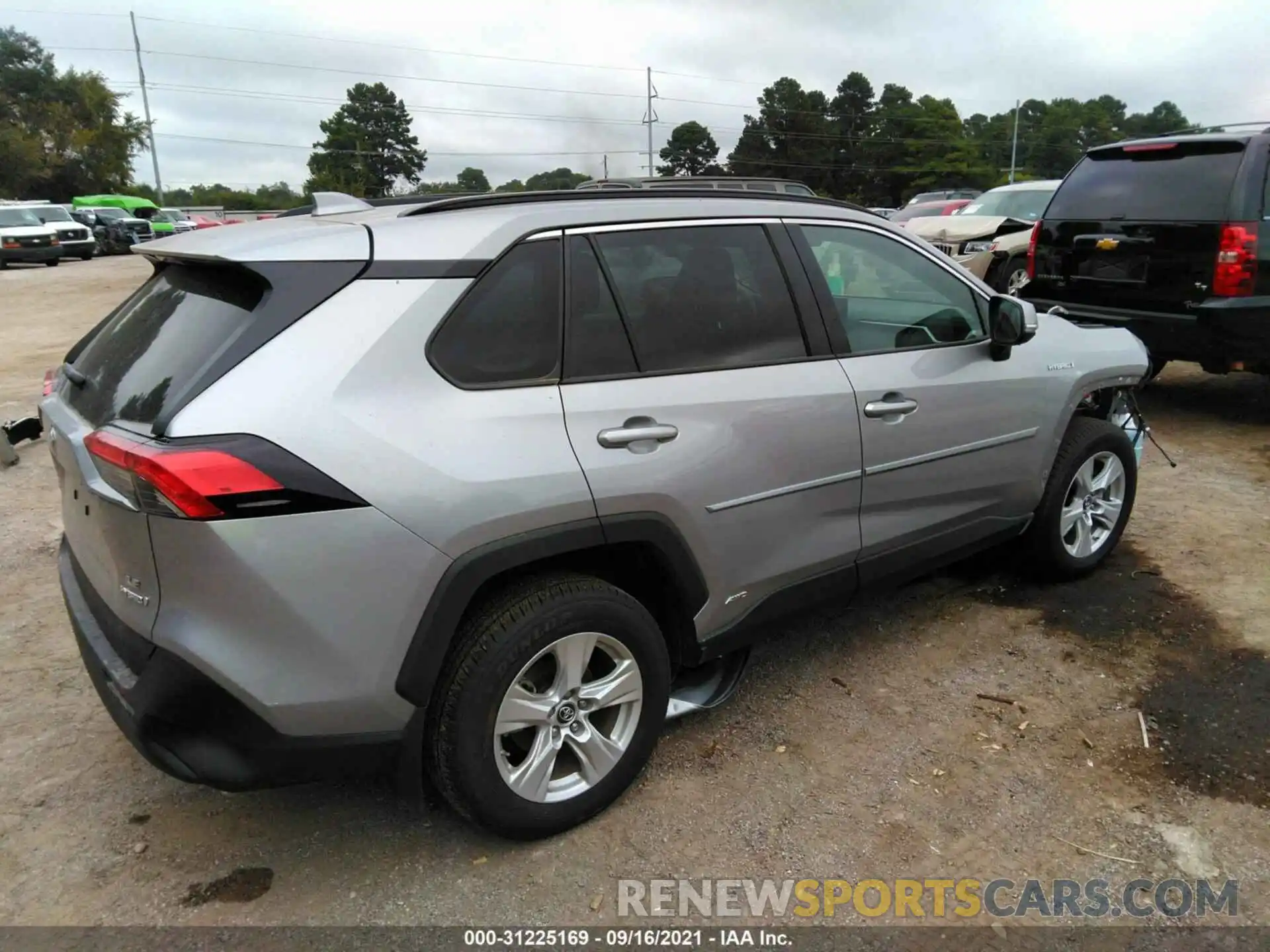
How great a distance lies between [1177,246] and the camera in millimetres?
6121

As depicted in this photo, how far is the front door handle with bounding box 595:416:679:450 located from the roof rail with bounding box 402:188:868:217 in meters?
0.77

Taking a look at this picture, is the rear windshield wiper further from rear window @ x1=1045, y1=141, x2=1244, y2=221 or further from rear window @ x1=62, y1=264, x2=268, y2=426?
rear window @ x1=1045, y1=141, x2=1244, y2=221

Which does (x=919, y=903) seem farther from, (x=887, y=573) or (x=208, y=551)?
(x=208, y=551)

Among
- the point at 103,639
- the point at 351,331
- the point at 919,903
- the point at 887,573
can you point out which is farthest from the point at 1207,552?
the point at 103,639

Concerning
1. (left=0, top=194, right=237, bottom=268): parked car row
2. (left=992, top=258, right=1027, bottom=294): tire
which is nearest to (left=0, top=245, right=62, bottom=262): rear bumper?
(left=0, top=194, right=237, bottom=268): parked car row

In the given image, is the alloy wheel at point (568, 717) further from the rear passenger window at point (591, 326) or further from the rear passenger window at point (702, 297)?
the rear passenger window at point (702, 297)

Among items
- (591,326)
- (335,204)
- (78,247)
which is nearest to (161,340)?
(335,204)

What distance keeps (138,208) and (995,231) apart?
4022 centimetres

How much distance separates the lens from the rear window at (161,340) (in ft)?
7.17

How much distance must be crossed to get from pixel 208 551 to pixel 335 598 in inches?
11.4

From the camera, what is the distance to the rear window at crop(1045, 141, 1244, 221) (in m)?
6.04

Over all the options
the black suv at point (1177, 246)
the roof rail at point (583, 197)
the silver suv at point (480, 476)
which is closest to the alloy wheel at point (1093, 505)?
the silver suv at point (480, 476)

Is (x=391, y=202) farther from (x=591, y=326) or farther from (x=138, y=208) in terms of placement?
(x=138, y=208)

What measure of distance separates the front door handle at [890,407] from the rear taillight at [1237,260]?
4.02 m
